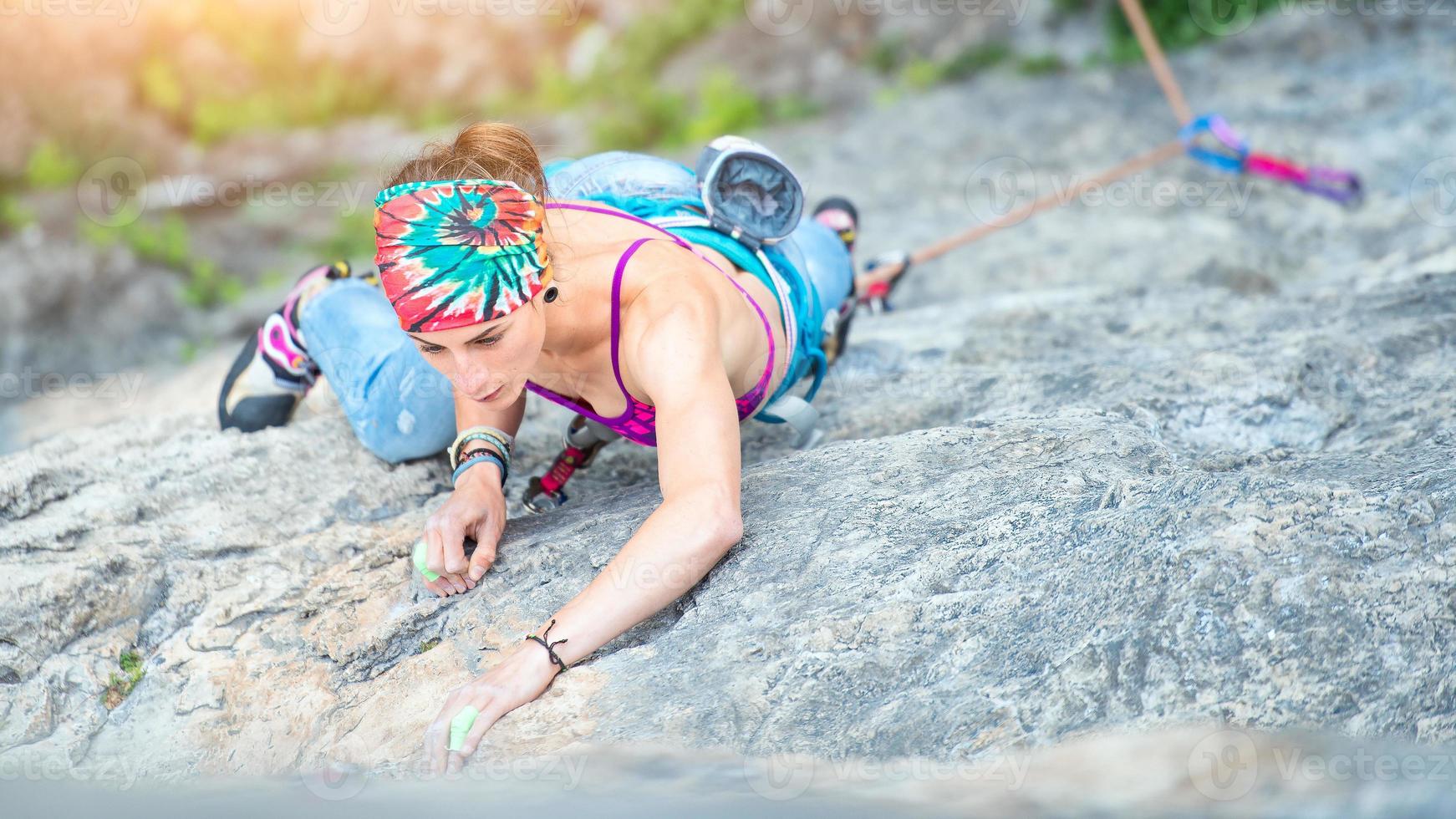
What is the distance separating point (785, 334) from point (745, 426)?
18.7 inches

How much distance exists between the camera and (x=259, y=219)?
297 inches

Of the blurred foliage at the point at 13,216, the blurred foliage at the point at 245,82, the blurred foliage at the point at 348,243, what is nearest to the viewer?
the blurred foliage at the point at 13,216

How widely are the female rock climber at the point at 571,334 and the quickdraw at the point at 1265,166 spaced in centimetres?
312

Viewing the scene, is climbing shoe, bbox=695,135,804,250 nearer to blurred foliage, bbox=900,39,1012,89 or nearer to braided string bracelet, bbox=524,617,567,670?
braided string bracelet, bbox=524,617,567,670

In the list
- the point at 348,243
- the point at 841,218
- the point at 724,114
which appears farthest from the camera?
the point at 724,114

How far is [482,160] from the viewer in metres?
2.22

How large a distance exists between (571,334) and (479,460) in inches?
16.9

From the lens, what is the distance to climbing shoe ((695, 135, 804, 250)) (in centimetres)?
272

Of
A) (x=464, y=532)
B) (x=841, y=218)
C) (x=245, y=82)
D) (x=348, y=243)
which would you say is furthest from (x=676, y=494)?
(x=245, y=82)

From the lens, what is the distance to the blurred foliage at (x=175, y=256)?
6.71 metres

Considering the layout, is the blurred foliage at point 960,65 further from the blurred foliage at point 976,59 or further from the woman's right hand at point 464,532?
the woman's right hand at point 464,532

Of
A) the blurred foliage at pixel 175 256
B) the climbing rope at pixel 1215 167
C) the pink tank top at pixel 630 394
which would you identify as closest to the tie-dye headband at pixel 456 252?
the pink tank top at pixel 630 394

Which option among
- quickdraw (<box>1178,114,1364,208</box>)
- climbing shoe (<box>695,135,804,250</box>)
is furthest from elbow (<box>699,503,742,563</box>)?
quickdraw (<box>1178,114,1364,208</box>)

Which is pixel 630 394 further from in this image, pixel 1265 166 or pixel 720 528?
pixel 1265 166
